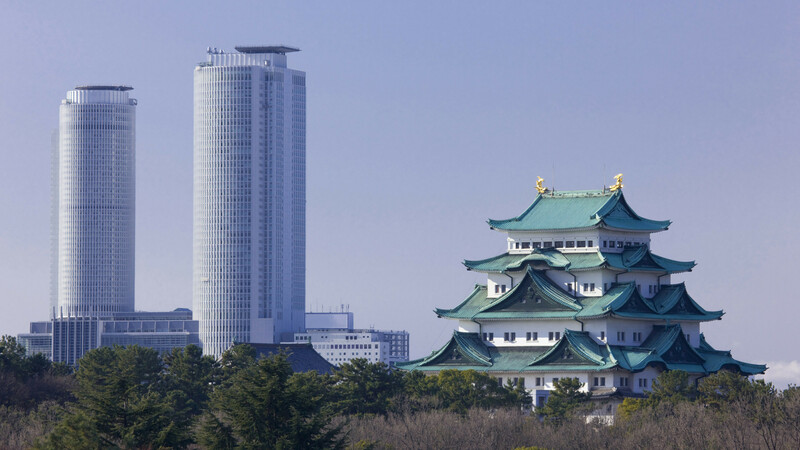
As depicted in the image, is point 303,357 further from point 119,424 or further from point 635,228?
point 119,424

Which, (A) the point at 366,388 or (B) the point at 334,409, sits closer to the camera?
(B) the point at 334,409

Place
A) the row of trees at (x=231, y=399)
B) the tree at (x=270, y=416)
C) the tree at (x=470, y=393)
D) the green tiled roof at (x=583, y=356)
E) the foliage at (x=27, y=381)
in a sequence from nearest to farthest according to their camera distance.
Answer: the tree at (x=270, y=416) → the row of trees at (x=231, y=399) → the tree at (x=470, y=393) → the foliage at (x=27, y=381) → the green tiled roof at (x=583, y=356)

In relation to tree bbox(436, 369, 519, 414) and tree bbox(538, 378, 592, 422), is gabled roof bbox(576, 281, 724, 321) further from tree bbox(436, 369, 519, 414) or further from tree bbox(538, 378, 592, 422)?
tree bbox(436, 369, 519, 414)

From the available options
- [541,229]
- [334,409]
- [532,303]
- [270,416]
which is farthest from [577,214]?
[270,416]

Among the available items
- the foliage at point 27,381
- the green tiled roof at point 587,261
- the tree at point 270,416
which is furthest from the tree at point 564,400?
the tree at point 270,416

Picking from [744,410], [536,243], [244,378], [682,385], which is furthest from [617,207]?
[244,378]

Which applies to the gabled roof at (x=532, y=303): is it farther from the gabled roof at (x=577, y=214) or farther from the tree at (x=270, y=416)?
the tree at (x=270, y=416)

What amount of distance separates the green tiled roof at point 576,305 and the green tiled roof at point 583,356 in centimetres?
204

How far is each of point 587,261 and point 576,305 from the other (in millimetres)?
4904

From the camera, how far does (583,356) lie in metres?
141

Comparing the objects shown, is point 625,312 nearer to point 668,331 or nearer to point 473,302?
point 668,331

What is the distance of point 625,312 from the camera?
144500 millimetres

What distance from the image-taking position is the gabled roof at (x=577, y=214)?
151500mm

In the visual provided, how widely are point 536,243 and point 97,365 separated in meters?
40.8
